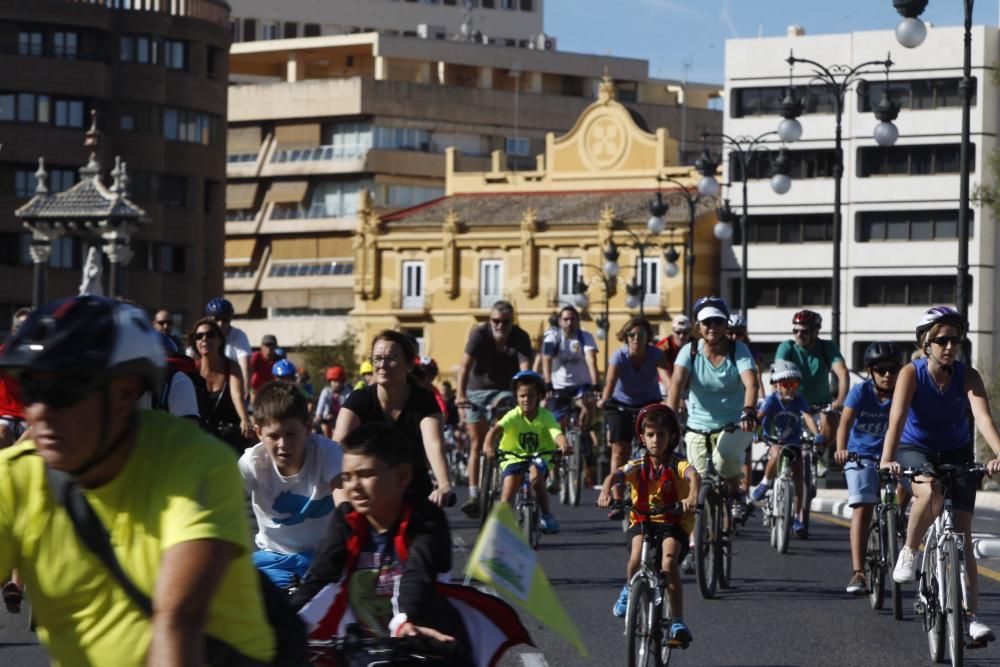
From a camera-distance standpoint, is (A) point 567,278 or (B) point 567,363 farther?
(A) point 567,278

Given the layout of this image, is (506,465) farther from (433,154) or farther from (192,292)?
(433,154)

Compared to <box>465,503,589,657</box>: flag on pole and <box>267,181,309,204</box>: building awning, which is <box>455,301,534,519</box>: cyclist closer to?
<box>465,503,589,657</box>: flag on pole

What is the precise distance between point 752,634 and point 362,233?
91748mm

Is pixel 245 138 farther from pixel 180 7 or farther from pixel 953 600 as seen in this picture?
pixel 953 600

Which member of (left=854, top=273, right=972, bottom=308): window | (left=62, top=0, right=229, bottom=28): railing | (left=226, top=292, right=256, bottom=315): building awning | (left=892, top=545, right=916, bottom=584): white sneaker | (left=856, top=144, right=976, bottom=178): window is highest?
(left=62, top=0, right=229, bottom=28): railing

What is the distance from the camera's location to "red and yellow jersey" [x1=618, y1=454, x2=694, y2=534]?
11.2 meters

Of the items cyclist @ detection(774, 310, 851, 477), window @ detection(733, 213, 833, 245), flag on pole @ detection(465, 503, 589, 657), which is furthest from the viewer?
window @ detection(733, 213, 833, 245)

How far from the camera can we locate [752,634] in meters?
12.2

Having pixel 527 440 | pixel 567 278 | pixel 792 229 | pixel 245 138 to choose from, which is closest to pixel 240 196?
pixel 245 138

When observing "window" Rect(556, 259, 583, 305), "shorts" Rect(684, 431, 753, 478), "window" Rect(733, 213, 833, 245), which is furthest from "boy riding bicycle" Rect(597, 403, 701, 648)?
"window" Rect(556, 259, 583, 305)

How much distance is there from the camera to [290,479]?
8.92 meters

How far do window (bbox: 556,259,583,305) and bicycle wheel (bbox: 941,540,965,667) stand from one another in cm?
8750

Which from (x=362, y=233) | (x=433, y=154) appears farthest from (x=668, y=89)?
(x=362, y=233)

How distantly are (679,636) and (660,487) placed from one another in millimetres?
1049
